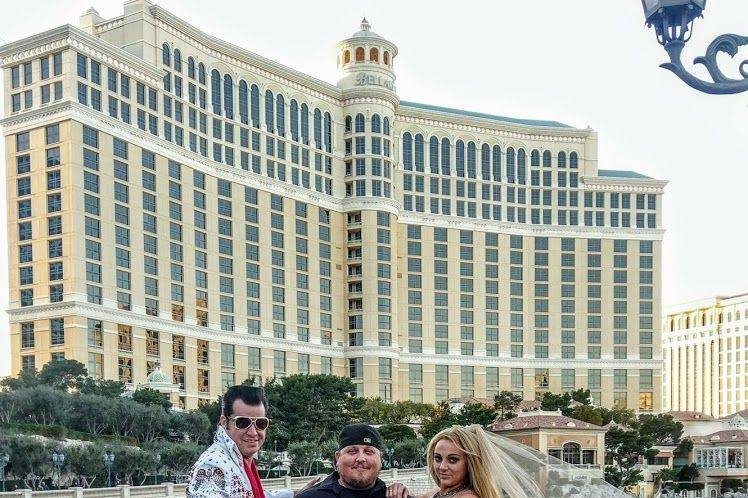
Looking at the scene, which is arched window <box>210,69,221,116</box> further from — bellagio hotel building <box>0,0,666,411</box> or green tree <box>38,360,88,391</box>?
green tree <box>38,360,88,391</box>

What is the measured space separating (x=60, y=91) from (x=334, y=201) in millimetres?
27292

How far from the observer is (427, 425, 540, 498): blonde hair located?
4914 mm

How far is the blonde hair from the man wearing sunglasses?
974 millimetres

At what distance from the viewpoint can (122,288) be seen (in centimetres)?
6619

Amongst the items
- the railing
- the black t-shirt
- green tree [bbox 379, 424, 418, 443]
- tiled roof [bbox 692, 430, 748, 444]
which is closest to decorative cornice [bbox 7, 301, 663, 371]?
tiled roof [bbox 692, 430, 748, 444]

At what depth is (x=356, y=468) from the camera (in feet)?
17.5

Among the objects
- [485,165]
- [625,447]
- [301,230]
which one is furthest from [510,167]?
[625,447]

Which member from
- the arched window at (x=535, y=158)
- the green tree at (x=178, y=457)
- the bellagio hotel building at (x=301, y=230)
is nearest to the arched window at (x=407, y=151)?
the bellagio hotel building at (x=301, y=230)

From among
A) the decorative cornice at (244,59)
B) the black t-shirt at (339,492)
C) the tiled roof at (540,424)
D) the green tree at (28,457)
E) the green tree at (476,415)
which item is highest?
the decorative cornice at (244,59)

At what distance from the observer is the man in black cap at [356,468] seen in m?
5.35

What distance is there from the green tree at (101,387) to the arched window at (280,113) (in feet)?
98.3

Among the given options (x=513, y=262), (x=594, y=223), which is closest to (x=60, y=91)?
(x=513, y=262)

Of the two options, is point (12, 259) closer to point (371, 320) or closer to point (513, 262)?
point (371, 320)

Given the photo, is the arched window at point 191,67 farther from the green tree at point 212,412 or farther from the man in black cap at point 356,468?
the man in black cap at point 356,468
